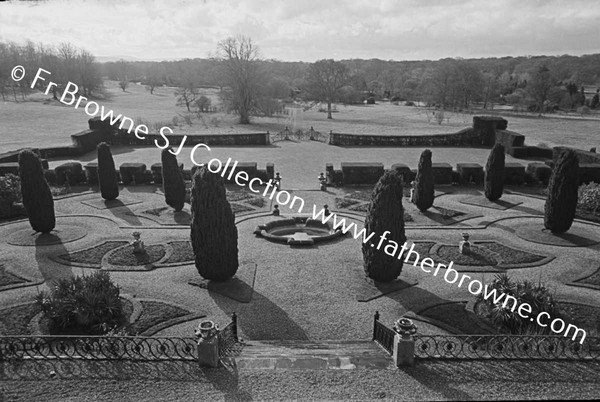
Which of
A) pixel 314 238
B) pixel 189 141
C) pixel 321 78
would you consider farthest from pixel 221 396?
pixel 321 78

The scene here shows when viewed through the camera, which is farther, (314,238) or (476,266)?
(314,238)

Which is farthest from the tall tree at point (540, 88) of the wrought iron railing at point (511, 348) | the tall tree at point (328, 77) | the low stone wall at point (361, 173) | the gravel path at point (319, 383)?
the gravel path at point (319, 383)

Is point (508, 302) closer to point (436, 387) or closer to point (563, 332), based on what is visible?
point (563, 332)

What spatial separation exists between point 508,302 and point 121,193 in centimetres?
2045

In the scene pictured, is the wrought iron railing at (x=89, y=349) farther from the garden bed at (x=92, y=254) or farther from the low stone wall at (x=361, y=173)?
the low stone wall at (x=361, y=173)

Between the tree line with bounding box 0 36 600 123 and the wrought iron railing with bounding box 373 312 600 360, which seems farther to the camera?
the tree line with bounding box 0 36 600 123

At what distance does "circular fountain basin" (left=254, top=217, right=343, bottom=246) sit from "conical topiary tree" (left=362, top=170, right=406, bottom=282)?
12.8ft

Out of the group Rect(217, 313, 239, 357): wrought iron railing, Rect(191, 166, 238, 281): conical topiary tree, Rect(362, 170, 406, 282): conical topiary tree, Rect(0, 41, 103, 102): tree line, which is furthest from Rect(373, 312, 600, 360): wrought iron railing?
Rect(0, 41, 103, 102): tree line

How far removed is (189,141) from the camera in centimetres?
3916

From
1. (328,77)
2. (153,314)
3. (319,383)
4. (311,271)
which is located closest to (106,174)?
(153,314)

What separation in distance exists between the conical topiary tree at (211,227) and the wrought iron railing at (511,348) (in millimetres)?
5721

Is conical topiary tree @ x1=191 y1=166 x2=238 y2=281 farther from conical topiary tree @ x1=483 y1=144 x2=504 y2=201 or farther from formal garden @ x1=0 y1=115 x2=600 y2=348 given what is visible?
conical topiary tree @ x1=483 y1=144 x2=504 y2=201

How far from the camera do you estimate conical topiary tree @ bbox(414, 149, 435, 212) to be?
2002cm

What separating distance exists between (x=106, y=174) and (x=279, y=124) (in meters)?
33.5
